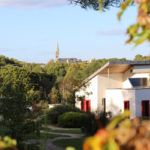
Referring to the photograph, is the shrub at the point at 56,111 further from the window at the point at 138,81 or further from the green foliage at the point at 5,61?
the green foliage at the point at 5,61

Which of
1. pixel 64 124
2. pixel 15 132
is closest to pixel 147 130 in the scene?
pixel 15 132

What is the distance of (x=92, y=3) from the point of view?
17516 mm

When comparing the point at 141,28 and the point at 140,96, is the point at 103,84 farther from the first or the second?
the point at 141,28

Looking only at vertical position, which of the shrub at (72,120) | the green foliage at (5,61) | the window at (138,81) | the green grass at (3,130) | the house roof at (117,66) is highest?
the green foliage at (5,61)

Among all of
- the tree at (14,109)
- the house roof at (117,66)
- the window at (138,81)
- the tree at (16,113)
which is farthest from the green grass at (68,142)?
the house roof at (117,66)

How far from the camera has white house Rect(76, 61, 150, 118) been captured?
46094 mm

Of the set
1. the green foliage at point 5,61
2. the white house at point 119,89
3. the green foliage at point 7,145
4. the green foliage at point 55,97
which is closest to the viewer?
the green foliage at point 7,145

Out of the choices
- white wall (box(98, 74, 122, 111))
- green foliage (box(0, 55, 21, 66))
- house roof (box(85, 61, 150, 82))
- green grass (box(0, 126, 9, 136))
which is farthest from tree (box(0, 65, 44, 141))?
green foliage (box(0, 55, 21, 66))

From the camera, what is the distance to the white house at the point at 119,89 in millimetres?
46094

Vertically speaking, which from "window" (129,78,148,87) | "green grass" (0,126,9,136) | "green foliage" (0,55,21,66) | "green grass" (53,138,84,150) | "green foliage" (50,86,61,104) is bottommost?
"green grass" (53,138,84,150)

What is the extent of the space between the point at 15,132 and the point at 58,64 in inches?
2865

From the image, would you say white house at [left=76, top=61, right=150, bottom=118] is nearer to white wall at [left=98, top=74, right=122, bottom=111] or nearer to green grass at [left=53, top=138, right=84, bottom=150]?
white wall at [left=98, top=74, right=122, bottom=111]

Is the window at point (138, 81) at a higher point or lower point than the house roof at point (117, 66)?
lower

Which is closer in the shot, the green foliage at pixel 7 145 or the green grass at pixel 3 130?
the green foliage at pixel 7 145
